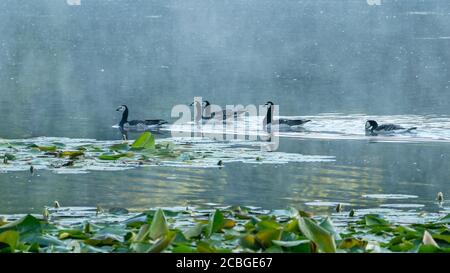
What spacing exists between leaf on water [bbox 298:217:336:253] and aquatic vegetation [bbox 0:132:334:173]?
635 centimetres

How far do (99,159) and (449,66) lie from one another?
2340 cm

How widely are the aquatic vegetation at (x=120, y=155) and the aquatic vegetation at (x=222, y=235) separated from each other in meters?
4.07

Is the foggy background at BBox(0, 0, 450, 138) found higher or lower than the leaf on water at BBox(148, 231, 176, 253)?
higher

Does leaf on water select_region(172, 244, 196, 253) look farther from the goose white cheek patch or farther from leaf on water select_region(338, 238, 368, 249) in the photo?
the goose white cheek patch

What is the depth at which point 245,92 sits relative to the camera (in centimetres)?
2709

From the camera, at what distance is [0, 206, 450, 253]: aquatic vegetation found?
7832mm

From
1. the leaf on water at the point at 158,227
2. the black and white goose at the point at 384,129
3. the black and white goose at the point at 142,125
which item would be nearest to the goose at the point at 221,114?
the black and white goose at the point at 142,125

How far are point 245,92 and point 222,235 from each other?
18417 millimetres

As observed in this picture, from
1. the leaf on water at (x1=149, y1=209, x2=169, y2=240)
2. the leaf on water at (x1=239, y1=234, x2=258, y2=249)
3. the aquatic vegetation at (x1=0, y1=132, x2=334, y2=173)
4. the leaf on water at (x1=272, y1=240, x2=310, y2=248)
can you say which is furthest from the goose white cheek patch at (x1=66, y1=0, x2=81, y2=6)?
the leaf on water at (x1=272, y1=240, x2=310, y2=248)

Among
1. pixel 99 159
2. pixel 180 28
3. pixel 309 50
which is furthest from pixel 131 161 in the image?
pixel 180 28

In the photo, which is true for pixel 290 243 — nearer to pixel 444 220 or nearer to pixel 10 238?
pixel 10 238

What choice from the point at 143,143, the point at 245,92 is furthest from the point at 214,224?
→ the point at 245,92
